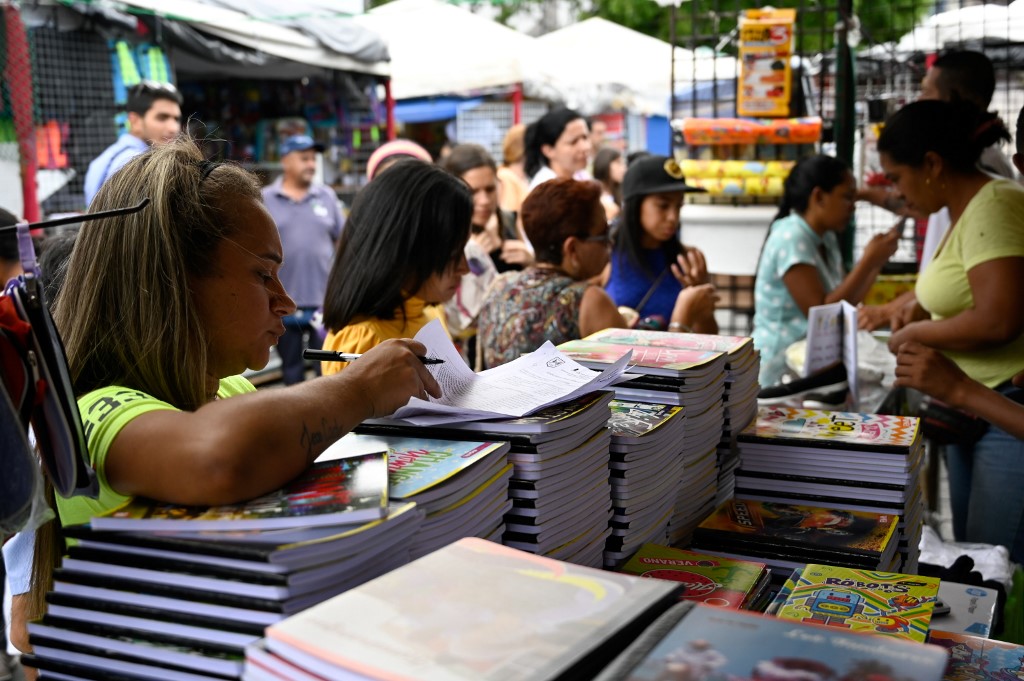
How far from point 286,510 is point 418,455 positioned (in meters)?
0.28

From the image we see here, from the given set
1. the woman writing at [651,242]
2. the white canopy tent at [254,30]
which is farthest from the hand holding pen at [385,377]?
the white canopy tent at [254,30]

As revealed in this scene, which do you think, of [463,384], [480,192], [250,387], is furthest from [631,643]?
[480,192]

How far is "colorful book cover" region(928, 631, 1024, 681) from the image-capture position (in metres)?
1.39

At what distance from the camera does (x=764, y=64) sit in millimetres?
4953

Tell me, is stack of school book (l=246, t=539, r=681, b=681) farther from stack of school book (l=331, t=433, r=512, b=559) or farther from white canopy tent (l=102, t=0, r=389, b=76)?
white canopy tent (l=102, t=0, r=389, b=76)

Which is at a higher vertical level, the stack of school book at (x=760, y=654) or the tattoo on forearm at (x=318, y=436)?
the tattoo on forearm at (x=318, y=436)

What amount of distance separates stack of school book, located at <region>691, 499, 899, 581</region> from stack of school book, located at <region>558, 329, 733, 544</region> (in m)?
0.05

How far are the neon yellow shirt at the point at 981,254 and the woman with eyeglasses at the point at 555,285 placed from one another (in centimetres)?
100

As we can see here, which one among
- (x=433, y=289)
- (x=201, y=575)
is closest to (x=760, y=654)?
(x=201, y=575)

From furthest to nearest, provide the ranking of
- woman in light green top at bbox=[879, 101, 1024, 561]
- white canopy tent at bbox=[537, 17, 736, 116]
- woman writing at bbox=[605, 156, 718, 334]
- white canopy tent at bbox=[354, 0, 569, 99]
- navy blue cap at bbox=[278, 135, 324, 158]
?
1. white canopy tent at bbox=[537, 17, 736, 116]
2. white canopy tent at bbox=[354, 0, 569, 99]
3. navy blue cap at bbox=[278, 135, 324, 158]
4. woman writing at bbox=[605, 156, 718, 334]
5. woman in light green top at bbox=[879, 101, 1024, 561]

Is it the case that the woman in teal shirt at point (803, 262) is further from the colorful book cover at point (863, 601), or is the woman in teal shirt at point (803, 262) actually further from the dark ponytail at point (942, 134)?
the colorful book cover at point (863, 601)

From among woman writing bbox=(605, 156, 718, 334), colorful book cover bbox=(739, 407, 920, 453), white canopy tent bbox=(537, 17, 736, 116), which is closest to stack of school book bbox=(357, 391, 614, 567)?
colorful book cover bbox=(739, 407, 920, 453)

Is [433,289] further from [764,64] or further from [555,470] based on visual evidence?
[764,64]

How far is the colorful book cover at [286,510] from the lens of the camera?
3.27ft
